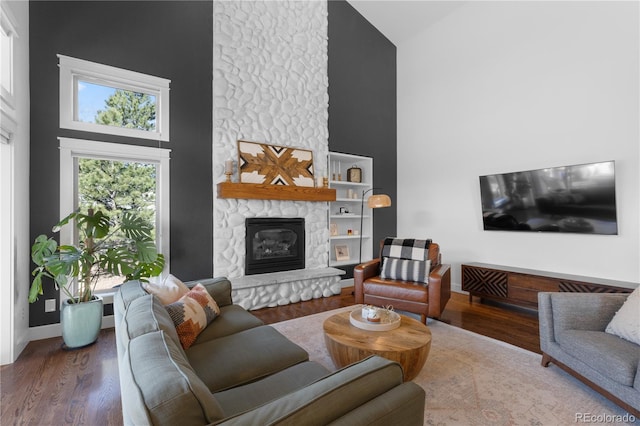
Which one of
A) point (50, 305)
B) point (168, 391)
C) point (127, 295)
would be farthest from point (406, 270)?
point (50, 305)

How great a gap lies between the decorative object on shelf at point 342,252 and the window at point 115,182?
2.75 metres

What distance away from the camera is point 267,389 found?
138 centimetres

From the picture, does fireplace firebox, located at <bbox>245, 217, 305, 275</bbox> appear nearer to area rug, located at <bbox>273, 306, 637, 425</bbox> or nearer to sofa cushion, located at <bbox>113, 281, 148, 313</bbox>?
area rug, located at <bbox>273, 306, 637, 425</bbox>

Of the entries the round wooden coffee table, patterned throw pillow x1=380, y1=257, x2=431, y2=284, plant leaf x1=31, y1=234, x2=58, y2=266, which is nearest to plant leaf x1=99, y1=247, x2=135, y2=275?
plant leaf x1=31, y1=234, x2=58, y2=266

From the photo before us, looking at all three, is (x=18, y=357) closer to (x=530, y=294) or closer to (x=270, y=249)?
(x=270, y=249)

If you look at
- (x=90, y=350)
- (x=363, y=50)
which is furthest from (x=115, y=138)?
(x=363, y=50)

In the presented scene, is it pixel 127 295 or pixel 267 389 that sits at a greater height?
pixel 127 295

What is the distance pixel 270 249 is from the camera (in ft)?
14.3

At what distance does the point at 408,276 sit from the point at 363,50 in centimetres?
412

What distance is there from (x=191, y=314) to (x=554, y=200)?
4197 millimetres

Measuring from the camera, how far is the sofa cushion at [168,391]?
726 mm

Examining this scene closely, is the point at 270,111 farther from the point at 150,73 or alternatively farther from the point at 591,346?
the point at 591,346

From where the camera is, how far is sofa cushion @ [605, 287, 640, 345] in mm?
1933

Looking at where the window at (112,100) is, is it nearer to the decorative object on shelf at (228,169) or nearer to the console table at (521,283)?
the decorative object on shelf at (228,169)
